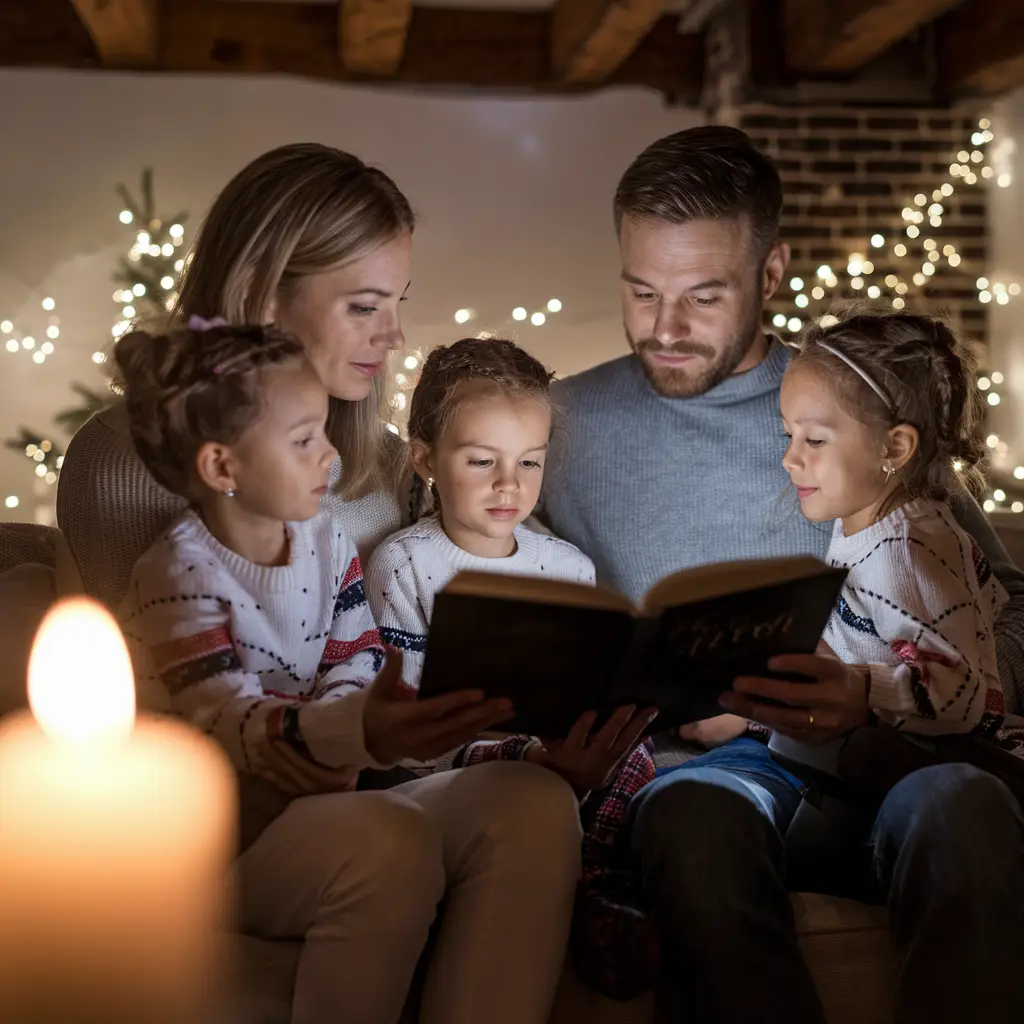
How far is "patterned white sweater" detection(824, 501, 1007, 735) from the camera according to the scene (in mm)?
1617

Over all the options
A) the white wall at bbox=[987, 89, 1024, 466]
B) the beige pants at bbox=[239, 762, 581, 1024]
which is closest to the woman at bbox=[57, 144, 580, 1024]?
the beige pants at bbox=[239, 762, 581, 1024]

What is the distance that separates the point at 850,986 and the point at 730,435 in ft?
3.03

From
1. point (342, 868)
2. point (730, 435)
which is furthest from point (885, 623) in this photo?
point (342, 868)

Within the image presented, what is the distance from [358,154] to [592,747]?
172 inches

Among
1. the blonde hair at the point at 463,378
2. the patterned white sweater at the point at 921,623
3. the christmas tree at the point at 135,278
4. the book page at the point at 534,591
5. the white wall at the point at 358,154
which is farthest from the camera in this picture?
the white wall at the point at 358,154

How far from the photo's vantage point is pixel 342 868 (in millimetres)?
1379

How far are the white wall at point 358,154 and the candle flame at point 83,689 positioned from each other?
4010mm

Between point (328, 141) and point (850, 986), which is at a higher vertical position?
point (328, 141)

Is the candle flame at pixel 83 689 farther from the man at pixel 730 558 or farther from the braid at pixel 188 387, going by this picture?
the man at pixel 730 558

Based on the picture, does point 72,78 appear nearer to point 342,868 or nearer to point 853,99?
point 853,99

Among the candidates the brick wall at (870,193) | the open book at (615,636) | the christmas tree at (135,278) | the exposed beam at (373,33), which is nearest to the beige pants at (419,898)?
the open book at (615,636)

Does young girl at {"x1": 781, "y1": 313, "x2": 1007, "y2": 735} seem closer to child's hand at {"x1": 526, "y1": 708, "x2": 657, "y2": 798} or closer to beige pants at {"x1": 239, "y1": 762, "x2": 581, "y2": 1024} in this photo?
child's hand at {"x1": 526, "y1": 708, "x2": 657, "y2": 798}

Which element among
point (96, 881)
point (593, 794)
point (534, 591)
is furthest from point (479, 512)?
point (96, 881)

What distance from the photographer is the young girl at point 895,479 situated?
1688 mm
